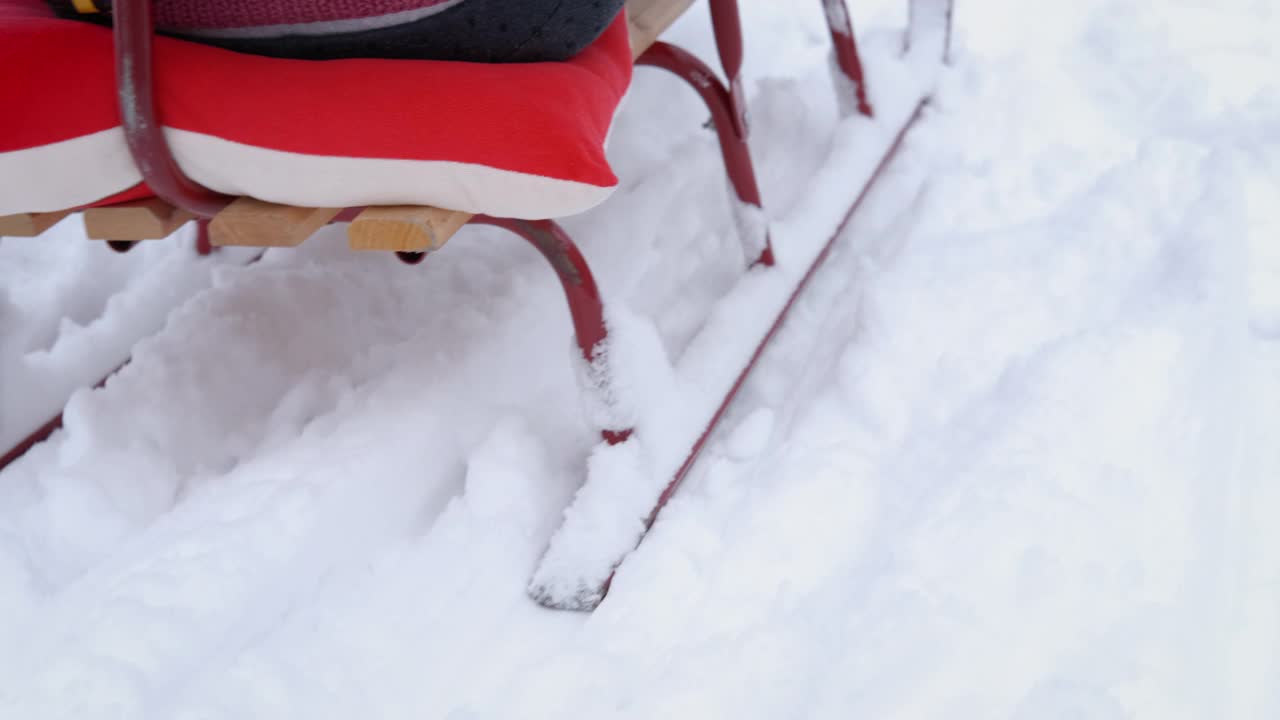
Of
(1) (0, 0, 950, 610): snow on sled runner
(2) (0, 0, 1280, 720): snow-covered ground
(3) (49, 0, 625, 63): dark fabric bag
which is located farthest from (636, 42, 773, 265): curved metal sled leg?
(3) (49, 0, 625, 63): dark fabric bag

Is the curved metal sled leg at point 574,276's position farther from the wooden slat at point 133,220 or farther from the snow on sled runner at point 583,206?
the wooden slat at point 133,220

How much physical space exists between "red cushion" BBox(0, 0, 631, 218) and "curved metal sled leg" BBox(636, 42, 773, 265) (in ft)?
1.89

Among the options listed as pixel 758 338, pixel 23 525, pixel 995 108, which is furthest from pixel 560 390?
pixel 995 108

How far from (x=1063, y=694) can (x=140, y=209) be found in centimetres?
91

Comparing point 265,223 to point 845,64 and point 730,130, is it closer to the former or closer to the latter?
point 730,130

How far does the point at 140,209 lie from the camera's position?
91cm

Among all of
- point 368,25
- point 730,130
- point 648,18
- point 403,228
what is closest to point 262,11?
point 368,25

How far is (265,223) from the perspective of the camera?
0.86 metres

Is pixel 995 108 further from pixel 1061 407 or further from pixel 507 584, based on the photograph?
pixel 507 584

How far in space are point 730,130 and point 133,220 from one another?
80cm

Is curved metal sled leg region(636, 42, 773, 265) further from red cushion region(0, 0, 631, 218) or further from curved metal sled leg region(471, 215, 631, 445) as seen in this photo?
red cushion region(0, 0, 631, 218)

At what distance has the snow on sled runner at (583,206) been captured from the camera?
2.70 feet

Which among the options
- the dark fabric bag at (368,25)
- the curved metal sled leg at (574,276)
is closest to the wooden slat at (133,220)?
the dark fabric bag at (368,25)

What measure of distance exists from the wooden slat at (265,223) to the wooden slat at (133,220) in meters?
0.06
